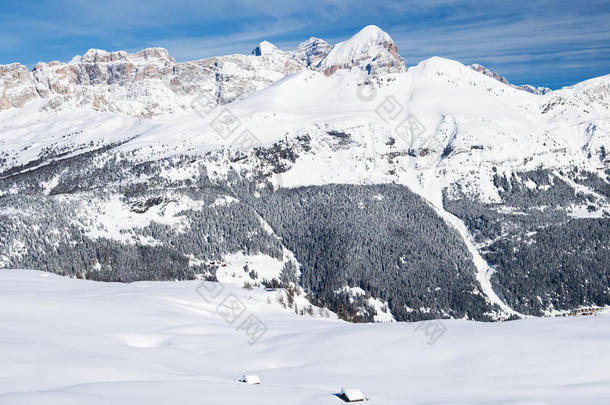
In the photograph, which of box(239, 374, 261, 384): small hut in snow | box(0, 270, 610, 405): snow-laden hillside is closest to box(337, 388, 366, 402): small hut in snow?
box(0, 270, 610, 405): snow-laden hillside

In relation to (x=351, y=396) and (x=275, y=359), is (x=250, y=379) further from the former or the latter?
(x=275, y=359)

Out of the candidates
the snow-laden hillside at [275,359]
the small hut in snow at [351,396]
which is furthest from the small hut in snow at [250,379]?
the small hut in snow at [351,396]

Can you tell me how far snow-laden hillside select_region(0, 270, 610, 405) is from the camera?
96.9ft

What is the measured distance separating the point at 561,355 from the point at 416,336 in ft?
44.8

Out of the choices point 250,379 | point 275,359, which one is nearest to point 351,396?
point 250,379

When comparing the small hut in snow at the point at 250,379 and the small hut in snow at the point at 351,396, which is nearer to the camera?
the small hut in snow at the point at 351,396

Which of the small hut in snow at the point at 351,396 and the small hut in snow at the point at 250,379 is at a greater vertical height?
the small hut in snow at the point at 250,379

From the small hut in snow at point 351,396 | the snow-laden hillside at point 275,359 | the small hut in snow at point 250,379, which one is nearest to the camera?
the snow-laden hillside at point 275,359

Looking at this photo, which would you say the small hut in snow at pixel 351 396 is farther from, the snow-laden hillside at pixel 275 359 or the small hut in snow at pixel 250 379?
the small hut in snow at pixel 250 379

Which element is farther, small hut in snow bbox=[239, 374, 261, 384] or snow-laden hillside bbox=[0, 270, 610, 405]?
small hut in snow bbox=[239, 374, 261, 384]

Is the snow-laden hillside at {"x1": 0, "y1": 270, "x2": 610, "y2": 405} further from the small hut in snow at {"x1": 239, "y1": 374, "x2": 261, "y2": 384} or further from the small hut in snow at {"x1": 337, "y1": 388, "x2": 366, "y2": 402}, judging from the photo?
the small hut in snow at {"x1": 239, "y1": 374, "x2": 261, "y2": 384}

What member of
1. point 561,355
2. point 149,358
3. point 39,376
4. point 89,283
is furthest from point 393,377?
point 89,283

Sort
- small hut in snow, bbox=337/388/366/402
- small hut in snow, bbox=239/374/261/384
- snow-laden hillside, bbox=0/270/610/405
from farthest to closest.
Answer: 1. small hut in snow, bbox=239/374/261/384
2. small hut in snow, bbox=337/388/366/402
3. snow-laden hillside, bbox=0/270/610/405

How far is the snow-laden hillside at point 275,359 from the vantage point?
29.5 metres
